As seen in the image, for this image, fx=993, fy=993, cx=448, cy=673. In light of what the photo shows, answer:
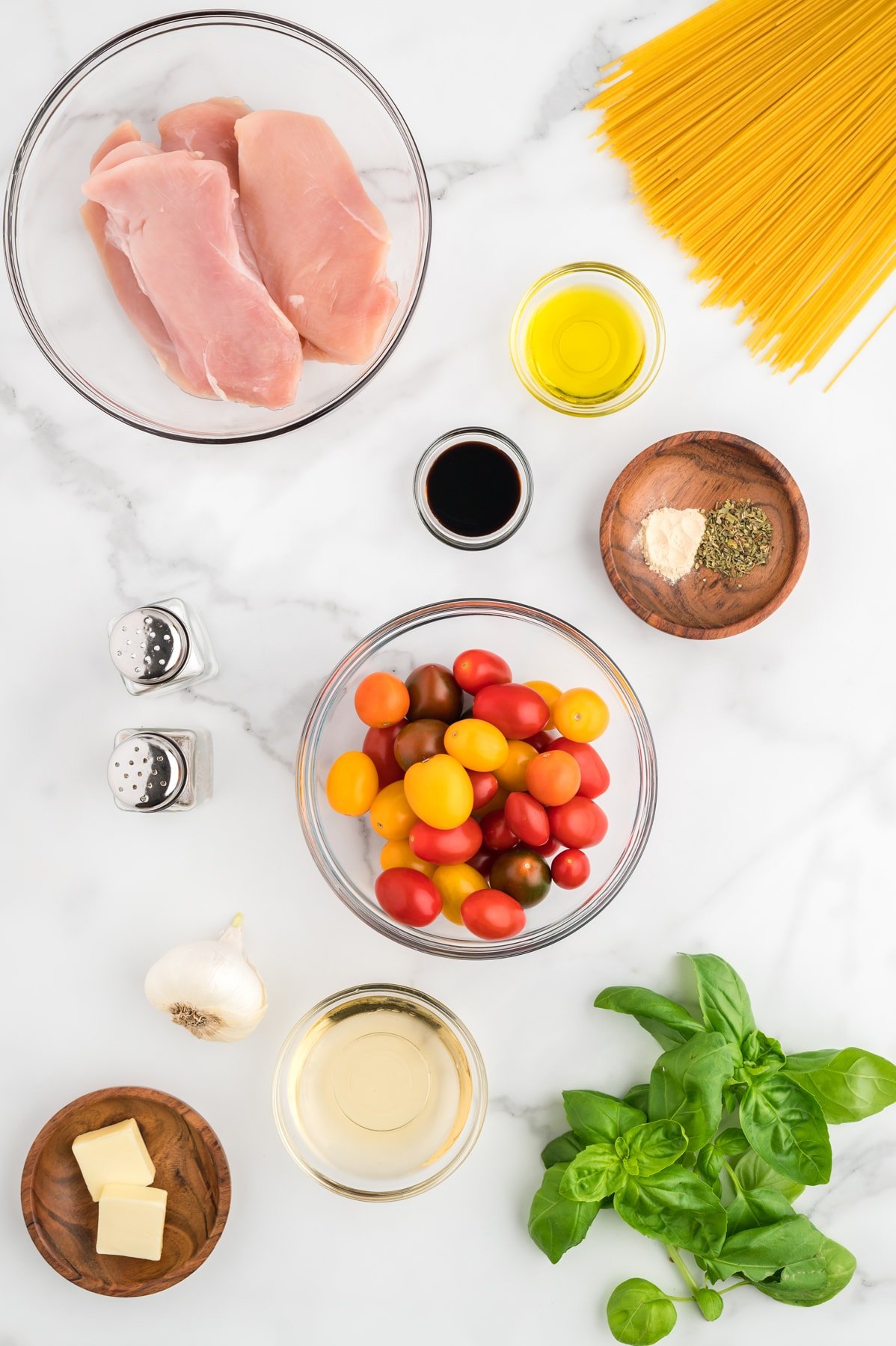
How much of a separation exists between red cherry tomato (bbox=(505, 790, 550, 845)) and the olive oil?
1.82 ft

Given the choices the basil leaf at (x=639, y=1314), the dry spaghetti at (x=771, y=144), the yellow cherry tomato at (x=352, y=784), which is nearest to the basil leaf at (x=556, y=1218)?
the basil leaf at (x=639, y=1314)

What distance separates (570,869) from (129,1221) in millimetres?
717

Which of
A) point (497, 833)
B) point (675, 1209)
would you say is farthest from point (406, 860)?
point (675, 1209)

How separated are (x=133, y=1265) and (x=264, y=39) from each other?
1.57 meters

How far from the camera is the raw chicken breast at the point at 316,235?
1.16 metres

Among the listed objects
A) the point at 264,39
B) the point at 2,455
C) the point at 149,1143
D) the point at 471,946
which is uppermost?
the point at 264,39

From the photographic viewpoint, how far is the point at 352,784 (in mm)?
1183

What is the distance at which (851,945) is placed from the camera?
139 cm

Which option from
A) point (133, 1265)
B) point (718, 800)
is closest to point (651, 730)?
point (718, 800)

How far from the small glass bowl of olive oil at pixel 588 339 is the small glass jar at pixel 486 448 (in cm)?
9

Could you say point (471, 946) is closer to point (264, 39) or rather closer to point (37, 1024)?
point (37, 1024)

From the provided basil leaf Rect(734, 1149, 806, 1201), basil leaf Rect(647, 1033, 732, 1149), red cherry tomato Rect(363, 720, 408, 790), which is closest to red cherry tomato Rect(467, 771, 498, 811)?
red cherry tomato Rect(363, 720, 408, 790)

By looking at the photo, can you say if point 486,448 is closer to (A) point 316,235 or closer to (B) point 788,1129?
(A) point 316,235

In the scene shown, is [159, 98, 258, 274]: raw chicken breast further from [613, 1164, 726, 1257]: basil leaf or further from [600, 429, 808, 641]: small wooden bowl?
[613, 1164, 726, 1257]: basil leaf
